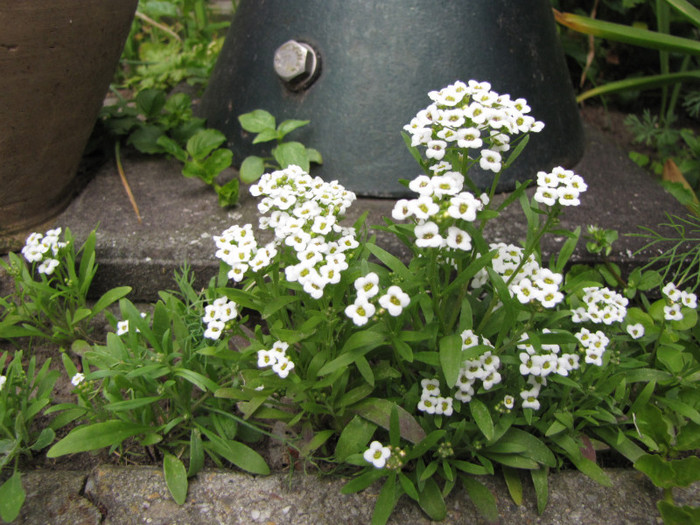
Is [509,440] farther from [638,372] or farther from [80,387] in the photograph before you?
[80,387]

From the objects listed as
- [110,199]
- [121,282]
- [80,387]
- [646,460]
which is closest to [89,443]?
[80,387]

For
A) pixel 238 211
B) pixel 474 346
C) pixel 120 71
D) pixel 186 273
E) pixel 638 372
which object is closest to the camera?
pixel 474 346

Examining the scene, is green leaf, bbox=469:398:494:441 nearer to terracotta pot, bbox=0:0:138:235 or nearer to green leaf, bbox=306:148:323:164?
green leaf, bbox=306:148:323:164

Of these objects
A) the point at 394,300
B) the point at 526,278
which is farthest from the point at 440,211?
the point at 526,278

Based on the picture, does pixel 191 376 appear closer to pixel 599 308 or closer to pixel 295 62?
pixel 599 308

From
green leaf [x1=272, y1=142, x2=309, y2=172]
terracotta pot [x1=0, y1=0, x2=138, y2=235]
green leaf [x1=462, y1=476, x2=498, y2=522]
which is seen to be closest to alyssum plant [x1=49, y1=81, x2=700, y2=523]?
green leaf [x1=462, y1=476, x2=498, y2=522]
